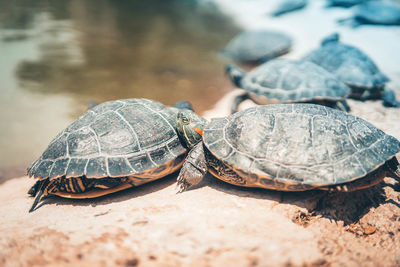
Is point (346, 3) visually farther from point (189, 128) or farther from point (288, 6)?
point (189, 128)

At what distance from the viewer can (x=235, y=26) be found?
15.0m

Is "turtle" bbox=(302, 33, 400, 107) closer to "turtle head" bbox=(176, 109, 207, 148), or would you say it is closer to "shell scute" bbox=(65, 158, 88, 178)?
"turtle head" bbox=(176, 109, 207, 148)

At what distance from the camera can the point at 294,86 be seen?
543cm

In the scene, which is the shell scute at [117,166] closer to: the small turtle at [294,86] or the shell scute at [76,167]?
the shell scute at [76,167]

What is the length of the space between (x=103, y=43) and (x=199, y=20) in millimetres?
6801

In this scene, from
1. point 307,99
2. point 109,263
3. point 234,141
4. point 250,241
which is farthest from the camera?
point 307,99

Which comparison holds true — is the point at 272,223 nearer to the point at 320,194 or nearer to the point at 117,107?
the point at 320,194

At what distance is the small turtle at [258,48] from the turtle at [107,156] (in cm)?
766

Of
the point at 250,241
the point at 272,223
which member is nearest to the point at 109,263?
the point at 250,241

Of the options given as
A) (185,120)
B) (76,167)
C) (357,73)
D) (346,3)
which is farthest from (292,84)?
(346,3)

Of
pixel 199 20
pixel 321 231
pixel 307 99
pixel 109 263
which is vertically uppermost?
pixel 199 20

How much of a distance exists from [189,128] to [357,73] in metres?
4.79

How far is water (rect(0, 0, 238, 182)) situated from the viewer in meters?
6.23

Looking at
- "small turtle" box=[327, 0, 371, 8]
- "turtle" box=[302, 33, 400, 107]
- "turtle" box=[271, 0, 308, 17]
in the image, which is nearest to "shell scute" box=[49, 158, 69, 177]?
"turtle" box=[302, 33, 400, 107]
